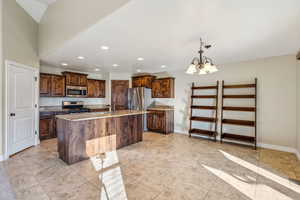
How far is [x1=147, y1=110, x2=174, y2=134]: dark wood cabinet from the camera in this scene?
17.2ft

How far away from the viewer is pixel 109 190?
2033mm

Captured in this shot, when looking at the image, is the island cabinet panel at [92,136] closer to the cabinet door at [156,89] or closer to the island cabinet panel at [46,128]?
the island cabinet panel at [46,128]

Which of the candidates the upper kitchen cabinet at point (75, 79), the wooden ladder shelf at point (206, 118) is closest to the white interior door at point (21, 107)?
the upper kitchen cabinet at point (75, 79)

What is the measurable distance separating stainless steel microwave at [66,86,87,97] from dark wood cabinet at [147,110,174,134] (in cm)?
275

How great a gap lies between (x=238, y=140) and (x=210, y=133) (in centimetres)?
79

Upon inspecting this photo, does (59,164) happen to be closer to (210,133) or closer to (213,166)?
(213,166)

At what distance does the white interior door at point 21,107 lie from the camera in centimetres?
319

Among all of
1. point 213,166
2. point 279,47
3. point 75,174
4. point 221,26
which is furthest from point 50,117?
point 279,47

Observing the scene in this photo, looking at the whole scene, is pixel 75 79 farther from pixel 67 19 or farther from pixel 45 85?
pixel 67 19

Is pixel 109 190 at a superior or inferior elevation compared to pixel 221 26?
inferior

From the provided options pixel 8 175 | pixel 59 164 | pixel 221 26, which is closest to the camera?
pixel 221 26

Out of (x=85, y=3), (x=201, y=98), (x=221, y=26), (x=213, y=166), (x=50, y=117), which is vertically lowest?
(x=213, y=166)

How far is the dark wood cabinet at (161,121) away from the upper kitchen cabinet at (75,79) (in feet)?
9.59

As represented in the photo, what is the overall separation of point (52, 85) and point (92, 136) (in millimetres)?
2943
